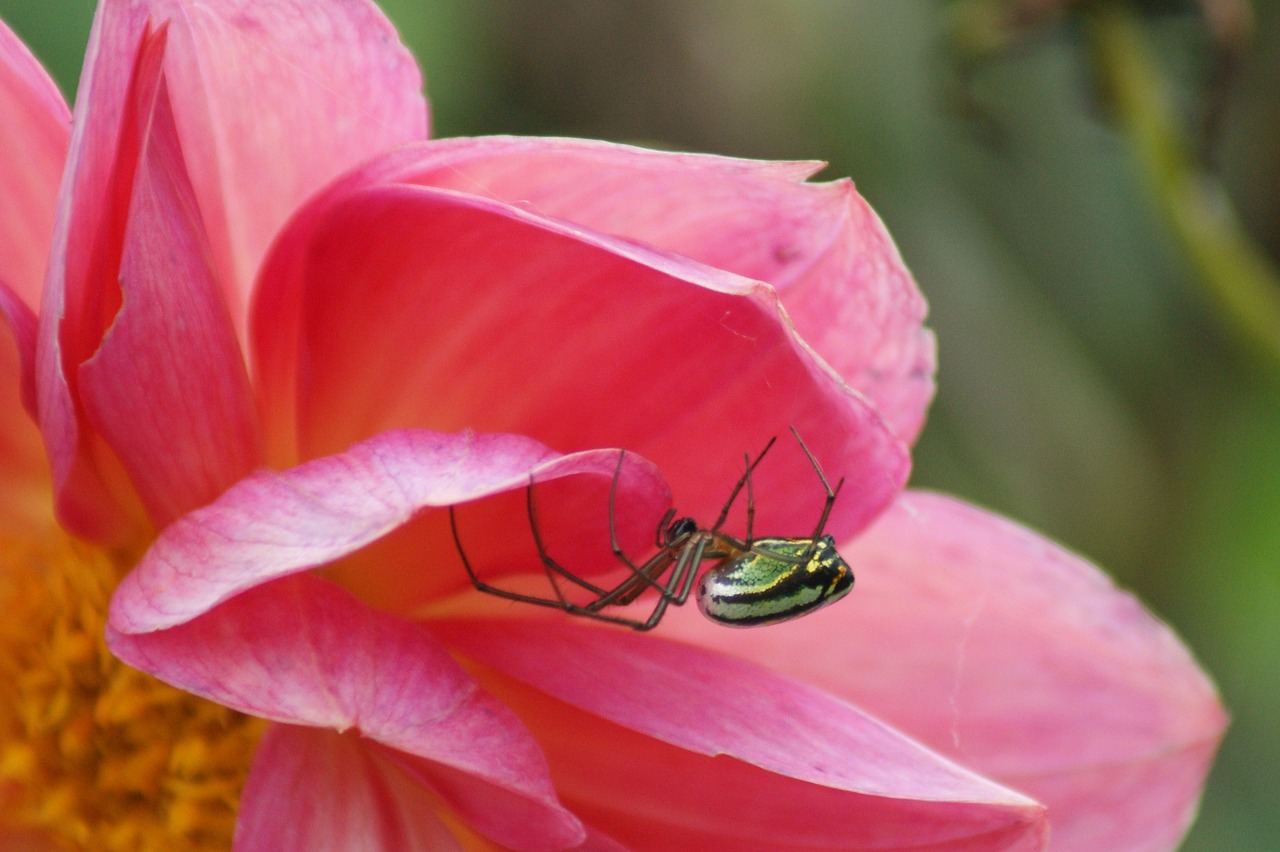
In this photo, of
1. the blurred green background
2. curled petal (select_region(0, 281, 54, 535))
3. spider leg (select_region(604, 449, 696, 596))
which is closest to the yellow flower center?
curled petal (select_region(0, 281, 54, 535))

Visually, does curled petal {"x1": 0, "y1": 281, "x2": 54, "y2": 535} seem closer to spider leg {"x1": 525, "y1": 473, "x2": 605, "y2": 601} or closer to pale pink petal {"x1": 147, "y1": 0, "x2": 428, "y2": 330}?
pale pink petal {"x1": 147, "y1": 0, "x2": 428, "y2": 330}

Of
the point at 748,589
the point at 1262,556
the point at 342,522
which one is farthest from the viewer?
the point at 1262,556

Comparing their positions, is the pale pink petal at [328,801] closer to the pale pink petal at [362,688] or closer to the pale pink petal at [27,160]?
the pale pink petal at [362,688]

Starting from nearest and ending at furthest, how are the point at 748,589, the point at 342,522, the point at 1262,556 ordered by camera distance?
1. the point at 342,522
2. the point at 748,589
3. the point at 1262,556

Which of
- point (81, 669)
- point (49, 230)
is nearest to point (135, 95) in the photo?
point (49, 230)

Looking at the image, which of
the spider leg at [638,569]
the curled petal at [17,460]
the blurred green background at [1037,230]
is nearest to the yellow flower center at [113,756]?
the curled petal at [17,460]

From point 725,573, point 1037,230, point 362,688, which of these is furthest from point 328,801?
point 1037,230

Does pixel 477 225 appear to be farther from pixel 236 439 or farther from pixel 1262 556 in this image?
pixel 1262 556

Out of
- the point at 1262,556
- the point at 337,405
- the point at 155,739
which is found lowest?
the point at 1262,556

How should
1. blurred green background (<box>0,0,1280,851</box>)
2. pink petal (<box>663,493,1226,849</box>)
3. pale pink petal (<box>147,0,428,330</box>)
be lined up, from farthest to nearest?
blurred green background (<box>0,0,1280,851</box>)
pink petal (<box>663,493,1226,849</box>)
pale pink petal (<box>147,0,428,330</box>)
